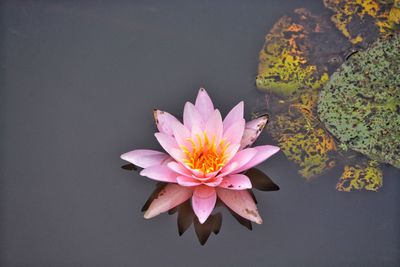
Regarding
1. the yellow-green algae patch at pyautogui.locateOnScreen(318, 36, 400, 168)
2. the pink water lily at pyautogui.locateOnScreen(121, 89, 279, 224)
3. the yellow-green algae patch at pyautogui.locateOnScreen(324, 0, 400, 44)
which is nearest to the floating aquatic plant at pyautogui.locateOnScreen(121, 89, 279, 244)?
the pink water lily at pyautogui.locateOnScreen(121, 89, 279, 224)

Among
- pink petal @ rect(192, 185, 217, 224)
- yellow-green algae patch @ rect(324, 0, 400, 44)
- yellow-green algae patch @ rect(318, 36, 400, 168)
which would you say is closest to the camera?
pink petal @ rect(192, 185, 217, 224)

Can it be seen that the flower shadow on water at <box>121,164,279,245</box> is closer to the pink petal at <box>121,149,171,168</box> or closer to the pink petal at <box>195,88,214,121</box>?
the pink petal at <box>121,149,171,168</box>

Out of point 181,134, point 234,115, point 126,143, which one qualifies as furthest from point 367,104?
point 126,143

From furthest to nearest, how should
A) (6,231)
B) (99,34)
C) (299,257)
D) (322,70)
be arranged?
(99,34)
(322,70)
(6,231)
(299,257)

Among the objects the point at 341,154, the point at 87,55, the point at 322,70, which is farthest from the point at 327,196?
the point at 87,55

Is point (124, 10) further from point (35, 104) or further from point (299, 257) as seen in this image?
point (299, 257)

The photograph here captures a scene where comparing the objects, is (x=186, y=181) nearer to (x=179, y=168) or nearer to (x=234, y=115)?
(x=179, y=168)

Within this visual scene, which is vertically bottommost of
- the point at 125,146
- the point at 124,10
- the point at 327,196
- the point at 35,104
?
the point at 327,196
